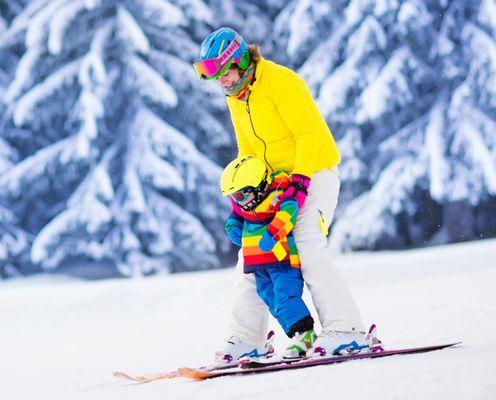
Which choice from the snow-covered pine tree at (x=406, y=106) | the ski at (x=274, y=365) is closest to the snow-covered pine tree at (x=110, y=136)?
the snow-covered pine tree at (x=406, y=106)

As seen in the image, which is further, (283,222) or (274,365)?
(283,222)

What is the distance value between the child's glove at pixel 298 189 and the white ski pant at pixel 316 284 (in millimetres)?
177

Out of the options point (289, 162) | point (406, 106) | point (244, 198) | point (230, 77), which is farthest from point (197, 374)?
point (406, 106)

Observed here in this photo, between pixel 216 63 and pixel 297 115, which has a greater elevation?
pixel 216 63

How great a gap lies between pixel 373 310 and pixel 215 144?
27.3 ft

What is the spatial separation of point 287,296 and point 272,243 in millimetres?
304

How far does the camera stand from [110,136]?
14406 millimetres

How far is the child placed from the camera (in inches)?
172

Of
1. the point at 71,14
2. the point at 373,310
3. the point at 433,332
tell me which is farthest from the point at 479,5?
the point at 433,332

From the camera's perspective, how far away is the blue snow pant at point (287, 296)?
4.43 meters

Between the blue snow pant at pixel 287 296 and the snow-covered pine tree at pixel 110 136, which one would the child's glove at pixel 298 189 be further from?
the snow-covered pine tree at pixel 110 136

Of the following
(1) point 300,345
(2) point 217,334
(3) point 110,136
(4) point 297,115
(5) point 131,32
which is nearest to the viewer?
(1) point 300,345

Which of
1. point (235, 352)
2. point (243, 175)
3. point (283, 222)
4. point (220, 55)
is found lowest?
point (235, 352)

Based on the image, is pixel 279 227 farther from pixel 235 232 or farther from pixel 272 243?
pixel 235 232
